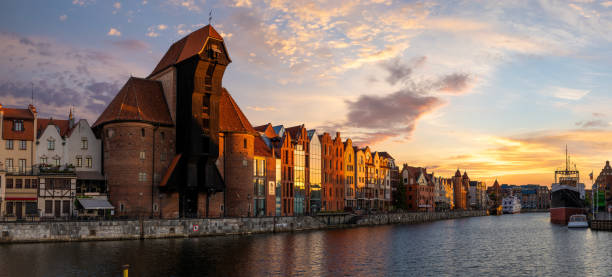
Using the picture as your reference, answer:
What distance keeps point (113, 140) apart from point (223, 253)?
32.2 meters

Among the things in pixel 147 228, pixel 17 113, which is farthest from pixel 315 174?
pixel 17 113

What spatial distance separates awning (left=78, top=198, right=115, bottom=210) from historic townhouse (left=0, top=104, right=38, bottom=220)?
20.0ft

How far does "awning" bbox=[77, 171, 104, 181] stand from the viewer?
7719cm

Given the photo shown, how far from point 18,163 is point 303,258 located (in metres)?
45.0

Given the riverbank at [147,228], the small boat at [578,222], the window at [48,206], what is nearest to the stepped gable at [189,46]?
the riverbank at [147,228]

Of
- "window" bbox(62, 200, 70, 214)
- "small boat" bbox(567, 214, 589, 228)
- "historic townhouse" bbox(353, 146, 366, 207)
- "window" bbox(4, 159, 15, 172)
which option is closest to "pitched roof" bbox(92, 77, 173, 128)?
"window" bbox(62, 200, 70, 214)

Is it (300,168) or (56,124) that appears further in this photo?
(300,168)

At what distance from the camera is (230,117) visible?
9012 cm

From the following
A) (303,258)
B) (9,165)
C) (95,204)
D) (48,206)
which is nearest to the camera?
(303,258)

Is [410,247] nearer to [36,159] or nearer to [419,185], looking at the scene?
[36,159]

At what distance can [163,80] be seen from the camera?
Answer: 88375 millimetres

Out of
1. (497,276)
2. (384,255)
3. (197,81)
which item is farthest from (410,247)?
(197,81)

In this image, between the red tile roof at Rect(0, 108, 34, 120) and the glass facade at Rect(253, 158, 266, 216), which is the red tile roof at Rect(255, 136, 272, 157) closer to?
the glass facade at Rect(253, 158, 266, 216)

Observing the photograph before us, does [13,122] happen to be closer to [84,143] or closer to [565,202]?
[84,143]
